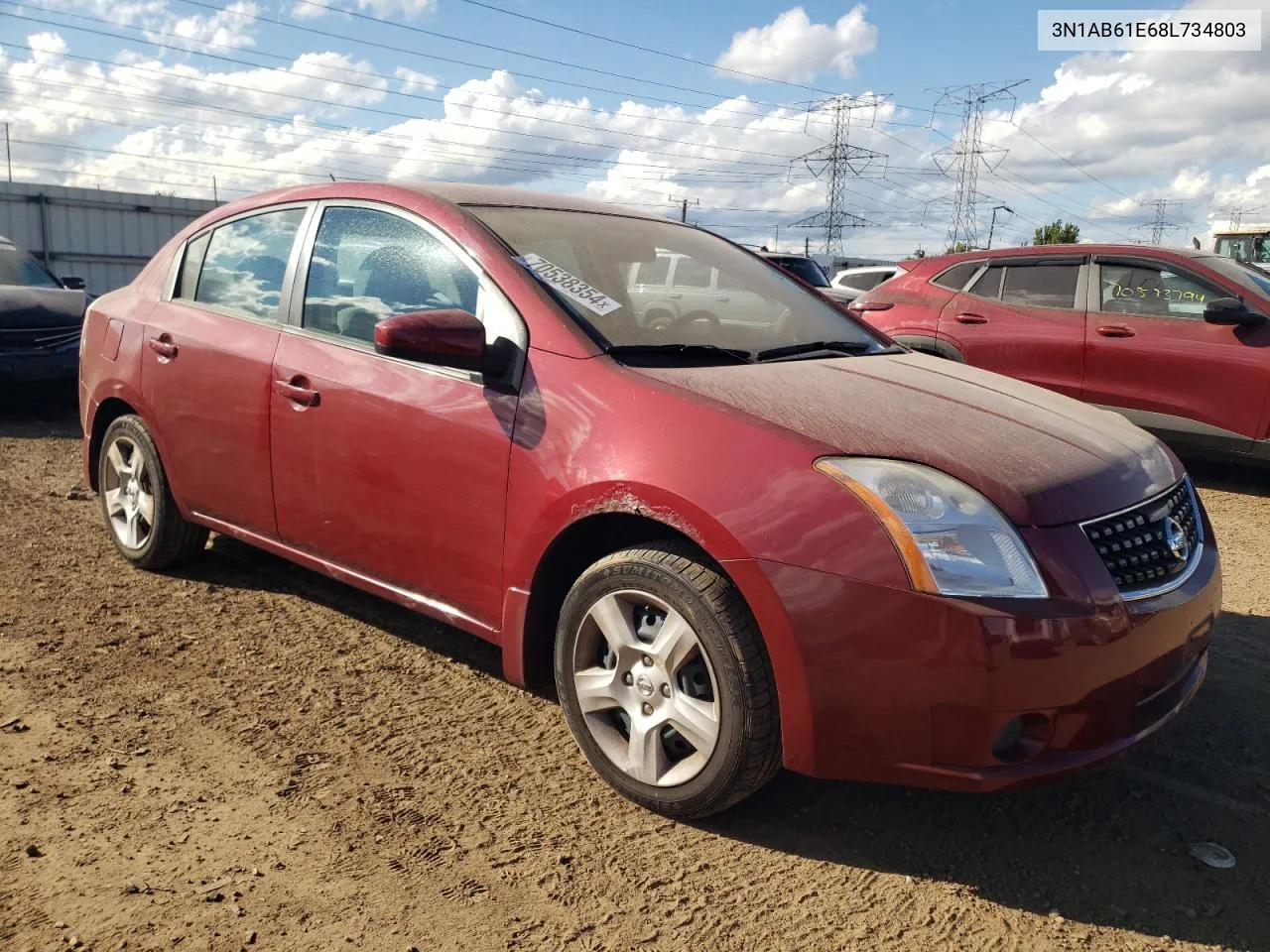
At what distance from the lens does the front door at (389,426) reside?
2.92m

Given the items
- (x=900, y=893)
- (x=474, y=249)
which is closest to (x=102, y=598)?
(x=474, y=249)

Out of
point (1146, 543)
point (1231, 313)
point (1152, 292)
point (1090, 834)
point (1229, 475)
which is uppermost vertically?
point (1152, 292)

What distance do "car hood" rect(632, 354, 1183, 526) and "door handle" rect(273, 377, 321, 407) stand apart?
4.02 ft

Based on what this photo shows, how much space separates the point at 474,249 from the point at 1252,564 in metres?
4.12

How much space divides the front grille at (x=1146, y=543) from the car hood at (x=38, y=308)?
8322 mm

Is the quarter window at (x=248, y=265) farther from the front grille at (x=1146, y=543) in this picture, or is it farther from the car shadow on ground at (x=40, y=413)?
the car shadow on ground at (x=40, y=413)

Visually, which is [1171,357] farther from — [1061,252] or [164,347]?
[164,347]

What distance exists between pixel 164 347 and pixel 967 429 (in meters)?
3.04

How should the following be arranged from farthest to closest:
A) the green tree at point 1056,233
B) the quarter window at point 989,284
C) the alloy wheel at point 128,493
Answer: the green tree at point 1056,233 → the quarter window at point 989,284 → the alloy wheel at point 128,493

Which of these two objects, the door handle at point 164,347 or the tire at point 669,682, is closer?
the tire at point 669,682

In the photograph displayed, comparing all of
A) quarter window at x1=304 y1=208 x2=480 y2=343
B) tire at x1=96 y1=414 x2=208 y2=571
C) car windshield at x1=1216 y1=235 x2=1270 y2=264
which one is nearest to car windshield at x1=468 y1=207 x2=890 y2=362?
quarter window at x1=304 y1=208 x2=480 y2=343

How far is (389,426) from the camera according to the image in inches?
122

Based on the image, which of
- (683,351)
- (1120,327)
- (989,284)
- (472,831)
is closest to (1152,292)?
(1120,327)

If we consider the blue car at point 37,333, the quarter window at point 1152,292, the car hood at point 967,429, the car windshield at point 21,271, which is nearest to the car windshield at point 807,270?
the quarter window at point 1152,292
